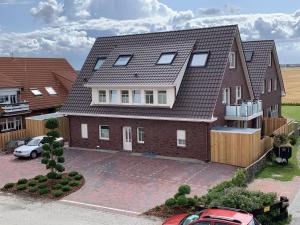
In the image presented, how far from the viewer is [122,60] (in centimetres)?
3281

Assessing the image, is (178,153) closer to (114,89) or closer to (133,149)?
(133,149)

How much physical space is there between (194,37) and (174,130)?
7.54 metres

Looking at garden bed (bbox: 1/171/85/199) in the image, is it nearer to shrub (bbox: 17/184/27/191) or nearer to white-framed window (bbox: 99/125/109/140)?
shrub (bbox: 17/184/27/191)

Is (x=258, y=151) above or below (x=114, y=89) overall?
below

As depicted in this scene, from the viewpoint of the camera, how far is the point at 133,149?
30.6m

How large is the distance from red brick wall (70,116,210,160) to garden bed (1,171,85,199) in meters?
6.49

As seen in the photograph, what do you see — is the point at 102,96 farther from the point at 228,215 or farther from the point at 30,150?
the point at 228,215

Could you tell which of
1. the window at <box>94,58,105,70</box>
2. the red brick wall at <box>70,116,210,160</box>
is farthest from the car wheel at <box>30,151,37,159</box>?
the window at <box>94,58,105,70</box>

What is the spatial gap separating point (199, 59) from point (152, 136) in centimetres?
626

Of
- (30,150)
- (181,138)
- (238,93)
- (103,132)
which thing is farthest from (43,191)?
(238,93)

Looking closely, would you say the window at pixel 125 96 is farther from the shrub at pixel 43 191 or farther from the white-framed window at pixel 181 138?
the shrub at pixel 43 191

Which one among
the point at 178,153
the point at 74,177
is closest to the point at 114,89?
the point at 178,153

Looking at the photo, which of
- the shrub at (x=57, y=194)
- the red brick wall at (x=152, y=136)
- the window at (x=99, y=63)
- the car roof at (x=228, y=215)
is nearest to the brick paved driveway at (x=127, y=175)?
the shrub at (x=57, y=194)

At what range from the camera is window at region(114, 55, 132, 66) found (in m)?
32.3
